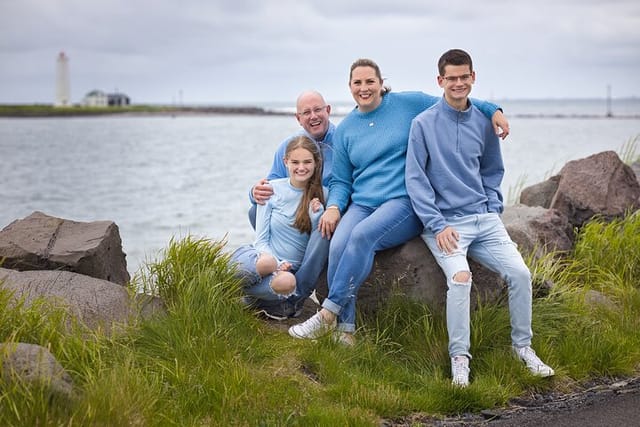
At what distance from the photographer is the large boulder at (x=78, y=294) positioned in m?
5.17

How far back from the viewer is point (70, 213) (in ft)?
96.5

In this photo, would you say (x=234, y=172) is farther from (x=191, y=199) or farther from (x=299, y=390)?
(x=299, y=390)

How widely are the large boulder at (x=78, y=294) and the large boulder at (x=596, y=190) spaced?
4952mm

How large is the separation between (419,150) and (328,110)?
3.31 ft

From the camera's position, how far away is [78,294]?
5.34 metres

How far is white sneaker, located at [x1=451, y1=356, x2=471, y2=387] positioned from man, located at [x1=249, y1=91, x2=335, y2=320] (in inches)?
45.9

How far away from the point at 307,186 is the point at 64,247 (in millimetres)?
1786

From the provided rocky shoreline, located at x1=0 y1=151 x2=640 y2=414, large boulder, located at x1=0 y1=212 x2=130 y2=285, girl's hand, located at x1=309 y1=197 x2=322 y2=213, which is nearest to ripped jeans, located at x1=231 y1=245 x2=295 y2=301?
rocky shoreline, located at x1=0 y1=151 x2=640 y2=414

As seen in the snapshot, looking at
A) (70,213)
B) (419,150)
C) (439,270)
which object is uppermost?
(419,150)

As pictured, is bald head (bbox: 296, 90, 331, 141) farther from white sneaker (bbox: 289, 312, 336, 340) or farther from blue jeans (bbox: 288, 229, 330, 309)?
white sneaker (bbox: 289, 312, 336, 340)

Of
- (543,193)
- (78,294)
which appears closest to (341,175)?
(78,294)

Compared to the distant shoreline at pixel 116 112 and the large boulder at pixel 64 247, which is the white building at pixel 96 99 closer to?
the distant shoreline at pixel 116 112

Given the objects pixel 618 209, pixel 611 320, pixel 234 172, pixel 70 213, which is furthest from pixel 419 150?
pixel 234 172

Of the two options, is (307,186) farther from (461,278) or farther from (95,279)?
(95,279)
